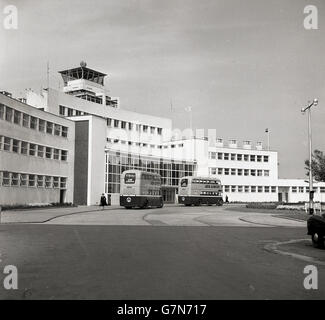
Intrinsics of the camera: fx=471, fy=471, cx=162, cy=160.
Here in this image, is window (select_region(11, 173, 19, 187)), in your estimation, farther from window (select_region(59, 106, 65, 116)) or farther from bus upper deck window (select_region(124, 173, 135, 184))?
window (select_region(59, 106, 65, 116))

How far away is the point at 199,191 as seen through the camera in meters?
61.7

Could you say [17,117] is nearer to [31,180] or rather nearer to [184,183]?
[31,180]

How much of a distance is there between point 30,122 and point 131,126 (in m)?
34.0

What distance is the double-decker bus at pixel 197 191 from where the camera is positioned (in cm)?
6069

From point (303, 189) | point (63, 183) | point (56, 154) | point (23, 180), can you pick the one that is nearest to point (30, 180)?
point (23, 180)

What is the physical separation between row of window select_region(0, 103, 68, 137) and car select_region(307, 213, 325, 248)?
100.0 feet

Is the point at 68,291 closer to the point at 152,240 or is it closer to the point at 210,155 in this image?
the point at 152,240

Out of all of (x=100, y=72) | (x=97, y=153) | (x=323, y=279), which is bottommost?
(x=323, y=279)

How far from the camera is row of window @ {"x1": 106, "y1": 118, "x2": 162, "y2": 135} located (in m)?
75.3

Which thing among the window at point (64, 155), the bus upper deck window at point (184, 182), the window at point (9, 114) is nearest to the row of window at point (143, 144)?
the bus upper deck window at point (184, 182)

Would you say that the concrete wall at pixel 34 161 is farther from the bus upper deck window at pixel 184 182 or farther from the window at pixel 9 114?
the bus upper deck window at pixel 184 182

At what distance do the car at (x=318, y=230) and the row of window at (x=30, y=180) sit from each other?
30104mm
